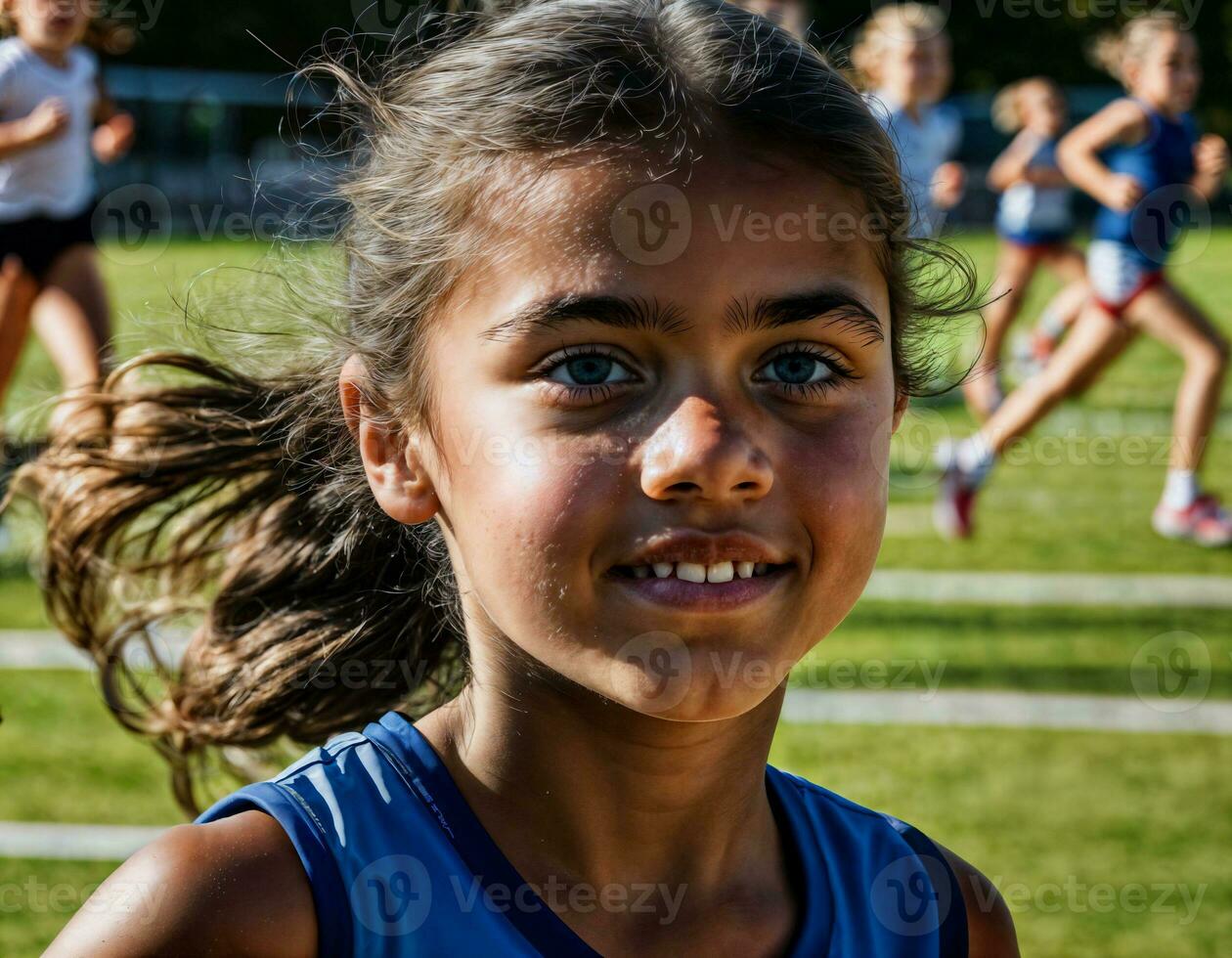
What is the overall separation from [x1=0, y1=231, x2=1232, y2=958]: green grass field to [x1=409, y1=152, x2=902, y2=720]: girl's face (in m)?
1.06

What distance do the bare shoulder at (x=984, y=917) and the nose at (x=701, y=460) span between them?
71 cm

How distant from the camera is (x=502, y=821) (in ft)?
6.35

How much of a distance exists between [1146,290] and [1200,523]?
3.72 feet

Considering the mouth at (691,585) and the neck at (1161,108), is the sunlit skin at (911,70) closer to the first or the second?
the neck at (1161,108)

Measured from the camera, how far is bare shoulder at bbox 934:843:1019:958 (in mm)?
2152

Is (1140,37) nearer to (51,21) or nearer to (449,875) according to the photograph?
(51,21)

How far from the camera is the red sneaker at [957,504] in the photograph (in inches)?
291

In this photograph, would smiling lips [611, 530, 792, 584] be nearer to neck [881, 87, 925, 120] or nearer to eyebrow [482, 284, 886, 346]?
eyebrow [482, 284, 886, 346]

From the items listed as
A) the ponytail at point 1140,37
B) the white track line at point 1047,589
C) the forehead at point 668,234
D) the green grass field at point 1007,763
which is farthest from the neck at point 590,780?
the ponytail at point 1140,37

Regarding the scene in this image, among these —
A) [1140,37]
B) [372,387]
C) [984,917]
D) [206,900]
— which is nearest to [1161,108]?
[1140,37]

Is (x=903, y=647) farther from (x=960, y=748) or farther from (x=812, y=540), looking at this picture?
(x=812, y=540)

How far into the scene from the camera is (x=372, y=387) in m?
2.12

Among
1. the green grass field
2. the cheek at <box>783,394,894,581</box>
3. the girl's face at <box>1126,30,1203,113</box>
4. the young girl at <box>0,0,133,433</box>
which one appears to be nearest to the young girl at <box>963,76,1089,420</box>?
the girl's face at <box>1126,30,1203,113</box>

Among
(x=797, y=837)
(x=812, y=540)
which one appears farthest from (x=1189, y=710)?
(x=812, y=540)
